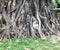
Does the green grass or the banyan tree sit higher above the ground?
the banyan tree

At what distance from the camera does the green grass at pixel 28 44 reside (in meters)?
5.64

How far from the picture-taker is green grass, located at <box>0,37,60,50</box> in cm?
564

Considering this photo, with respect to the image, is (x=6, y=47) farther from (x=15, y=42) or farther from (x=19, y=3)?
(x=19, y=3)

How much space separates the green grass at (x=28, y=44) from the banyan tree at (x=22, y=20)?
1.10ft

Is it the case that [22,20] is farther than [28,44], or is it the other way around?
[22,20]

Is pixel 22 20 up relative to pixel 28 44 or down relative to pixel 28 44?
up

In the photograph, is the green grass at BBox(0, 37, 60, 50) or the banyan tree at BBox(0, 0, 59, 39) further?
the banyan tree at BBox(0, 0, 59, 39)

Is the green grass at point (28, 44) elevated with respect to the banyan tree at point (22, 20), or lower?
lower

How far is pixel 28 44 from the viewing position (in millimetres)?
5902

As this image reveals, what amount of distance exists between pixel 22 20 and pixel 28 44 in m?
1.23

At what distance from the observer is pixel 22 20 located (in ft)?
22.7

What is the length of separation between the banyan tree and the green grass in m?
0.33

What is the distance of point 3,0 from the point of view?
6848mm

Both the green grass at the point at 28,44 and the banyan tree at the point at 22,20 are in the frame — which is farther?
the banyan tree at the point at 22,20
